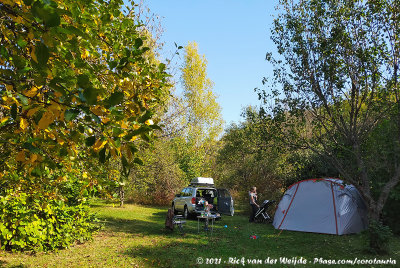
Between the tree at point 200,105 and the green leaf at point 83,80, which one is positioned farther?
the tree at point 200,105

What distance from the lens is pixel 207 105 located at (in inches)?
1137

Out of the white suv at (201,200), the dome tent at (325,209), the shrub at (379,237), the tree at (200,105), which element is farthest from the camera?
the tree at (200,105)

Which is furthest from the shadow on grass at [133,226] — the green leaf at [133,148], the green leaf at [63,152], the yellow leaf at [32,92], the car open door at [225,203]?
the green leaf at [133,148]

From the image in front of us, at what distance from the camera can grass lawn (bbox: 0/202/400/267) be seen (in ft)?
20.7

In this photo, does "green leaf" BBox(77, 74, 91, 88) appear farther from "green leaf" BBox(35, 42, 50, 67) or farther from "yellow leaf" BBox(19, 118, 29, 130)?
"yellow leaf" BBox(19, 118, 29, 130)

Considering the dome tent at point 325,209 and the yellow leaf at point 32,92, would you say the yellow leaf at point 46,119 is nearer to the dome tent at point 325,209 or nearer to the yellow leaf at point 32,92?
the yellow leaf at point 32,92

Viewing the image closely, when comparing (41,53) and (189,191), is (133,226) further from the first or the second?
(41,53)

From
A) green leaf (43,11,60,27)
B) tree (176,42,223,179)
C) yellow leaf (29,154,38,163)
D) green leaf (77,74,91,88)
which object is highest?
tree (176,42,223,179)

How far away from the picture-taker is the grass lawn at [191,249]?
6297 mm

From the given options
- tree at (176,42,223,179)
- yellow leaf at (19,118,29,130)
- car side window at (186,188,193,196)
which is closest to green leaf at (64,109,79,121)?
yellow leaf at (19,118,29,130)

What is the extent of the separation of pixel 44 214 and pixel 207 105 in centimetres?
2312

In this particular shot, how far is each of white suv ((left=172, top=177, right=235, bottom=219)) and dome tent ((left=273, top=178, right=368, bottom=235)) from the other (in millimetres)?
3221

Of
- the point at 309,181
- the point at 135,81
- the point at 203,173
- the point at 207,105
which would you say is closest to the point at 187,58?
the point at 207,105

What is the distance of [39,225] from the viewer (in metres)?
6.34
